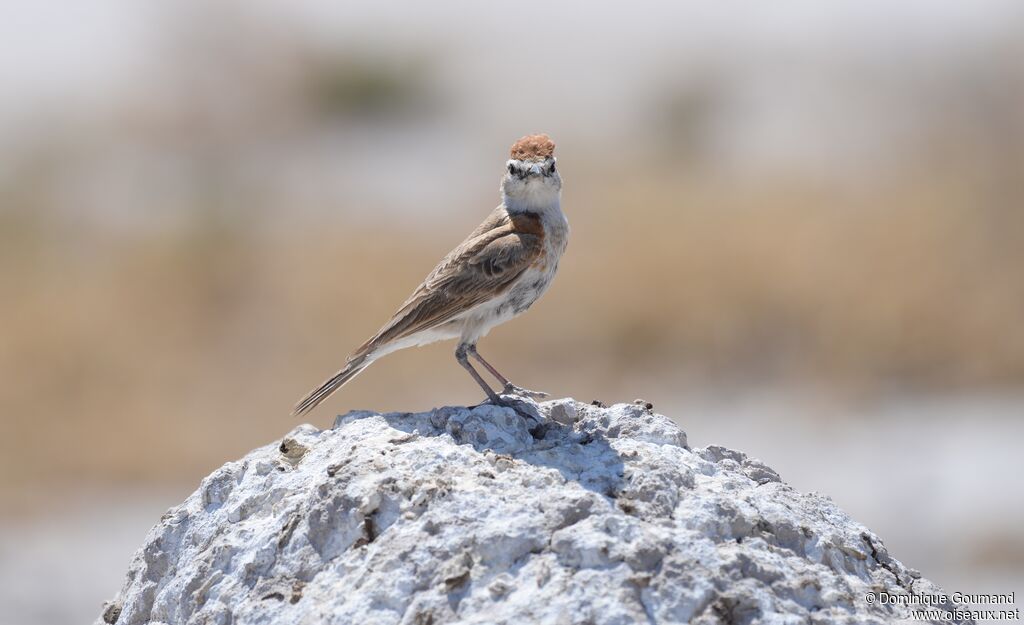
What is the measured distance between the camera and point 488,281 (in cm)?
610

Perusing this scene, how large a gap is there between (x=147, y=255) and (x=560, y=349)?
631 cm

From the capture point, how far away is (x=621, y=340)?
598 inches

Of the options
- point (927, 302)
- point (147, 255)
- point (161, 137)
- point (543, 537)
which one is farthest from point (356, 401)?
point (161, 137)

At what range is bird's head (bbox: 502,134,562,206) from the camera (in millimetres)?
6367

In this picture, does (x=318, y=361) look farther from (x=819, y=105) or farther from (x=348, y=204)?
(x=819, y=105)

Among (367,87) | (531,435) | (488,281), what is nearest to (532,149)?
(488,281)

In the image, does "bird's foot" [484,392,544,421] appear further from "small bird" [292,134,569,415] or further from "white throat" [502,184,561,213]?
"white throat" [502,184,561,213]

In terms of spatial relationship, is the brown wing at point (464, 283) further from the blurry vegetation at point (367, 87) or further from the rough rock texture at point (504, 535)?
the blurry vegetation at point (367, 87)

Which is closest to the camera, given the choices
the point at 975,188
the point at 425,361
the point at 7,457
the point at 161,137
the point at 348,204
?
the point at 7,457

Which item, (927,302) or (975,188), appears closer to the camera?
(927,302)

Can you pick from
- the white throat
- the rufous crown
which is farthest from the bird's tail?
the rufous crown

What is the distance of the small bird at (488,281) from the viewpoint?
6121 mm

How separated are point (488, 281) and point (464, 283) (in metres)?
0.11

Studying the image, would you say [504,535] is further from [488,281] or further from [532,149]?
[532,149]
